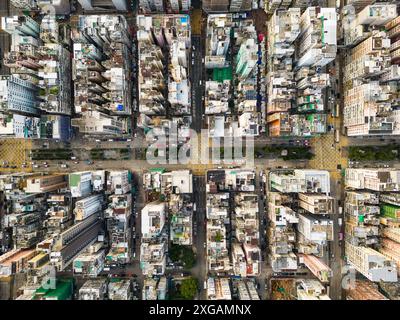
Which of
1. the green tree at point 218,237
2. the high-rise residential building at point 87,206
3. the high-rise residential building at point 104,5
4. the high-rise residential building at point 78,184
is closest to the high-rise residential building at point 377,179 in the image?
the green tree at point 218,237

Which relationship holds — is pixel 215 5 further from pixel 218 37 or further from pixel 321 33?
pixel 321 33

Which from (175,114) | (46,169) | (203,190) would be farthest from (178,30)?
(46,169)

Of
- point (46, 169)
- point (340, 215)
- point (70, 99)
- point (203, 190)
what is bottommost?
point (340, 215)

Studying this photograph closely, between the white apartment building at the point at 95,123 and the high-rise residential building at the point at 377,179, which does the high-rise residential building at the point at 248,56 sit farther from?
the high-rise residential building at the point at 377,179

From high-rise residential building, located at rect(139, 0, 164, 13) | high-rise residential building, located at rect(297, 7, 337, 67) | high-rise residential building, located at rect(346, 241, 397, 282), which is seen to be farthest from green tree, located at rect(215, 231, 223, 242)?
high-rise residential building, located at rect(139, 0, 164, 13)

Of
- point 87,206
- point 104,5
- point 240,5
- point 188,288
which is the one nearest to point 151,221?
point 87,206
